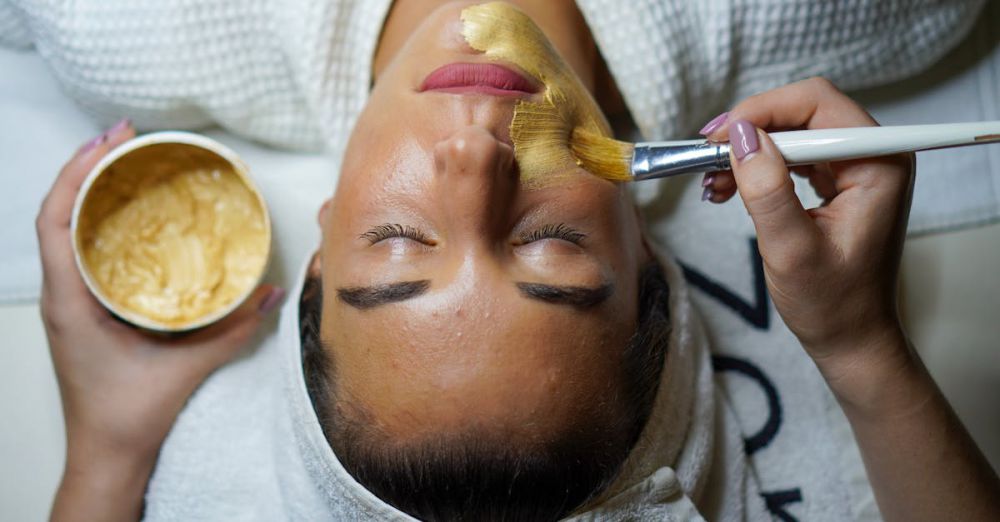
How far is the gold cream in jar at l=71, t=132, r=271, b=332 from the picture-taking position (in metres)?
1.02

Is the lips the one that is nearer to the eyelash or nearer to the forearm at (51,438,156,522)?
the eyelash

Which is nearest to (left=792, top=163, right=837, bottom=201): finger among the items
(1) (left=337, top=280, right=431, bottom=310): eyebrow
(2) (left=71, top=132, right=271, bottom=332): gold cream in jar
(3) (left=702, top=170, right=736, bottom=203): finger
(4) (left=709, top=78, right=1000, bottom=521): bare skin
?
(4) (left=709, top=78, right=1000, bottom=521): bare skin

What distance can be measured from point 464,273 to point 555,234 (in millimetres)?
101

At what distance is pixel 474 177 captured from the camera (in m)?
0.72

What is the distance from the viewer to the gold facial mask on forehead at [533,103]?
762 mm

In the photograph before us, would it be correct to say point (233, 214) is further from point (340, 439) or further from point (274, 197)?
point (340, 439)

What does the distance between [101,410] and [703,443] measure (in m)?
0.74

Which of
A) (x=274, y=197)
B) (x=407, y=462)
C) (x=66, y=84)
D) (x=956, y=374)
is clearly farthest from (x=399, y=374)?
(x=956, y=374)

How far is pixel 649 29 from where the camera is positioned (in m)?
0.97

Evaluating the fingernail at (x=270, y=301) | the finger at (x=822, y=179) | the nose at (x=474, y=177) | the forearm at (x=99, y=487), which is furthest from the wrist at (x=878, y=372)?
the forearm at (x=99, y=487)

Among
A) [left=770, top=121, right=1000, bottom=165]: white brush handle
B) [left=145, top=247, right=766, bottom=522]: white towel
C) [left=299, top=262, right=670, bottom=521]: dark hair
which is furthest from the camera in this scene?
[left=145, top=247, right=766, bottom=522]: white towel

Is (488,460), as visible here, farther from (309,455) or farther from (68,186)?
(68,186)

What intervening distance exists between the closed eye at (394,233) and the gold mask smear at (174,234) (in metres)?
0.29

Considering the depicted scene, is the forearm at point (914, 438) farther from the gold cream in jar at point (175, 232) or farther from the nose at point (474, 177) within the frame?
the gold cream in jar at point (175, 232)
